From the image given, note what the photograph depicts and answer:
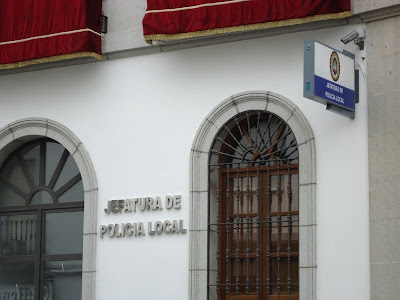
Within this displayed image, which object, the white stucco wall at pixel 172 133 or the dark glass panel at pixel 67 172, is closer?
the white stucco wall at pixel 172 133

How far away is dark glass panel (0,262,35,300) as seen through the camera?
59.0ft

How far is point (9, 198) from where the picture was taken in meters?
18.5

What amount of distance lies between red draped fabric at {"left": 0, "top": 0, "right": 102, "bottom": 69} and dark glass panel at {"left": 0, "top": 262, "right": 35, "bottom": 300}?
3.51 metres

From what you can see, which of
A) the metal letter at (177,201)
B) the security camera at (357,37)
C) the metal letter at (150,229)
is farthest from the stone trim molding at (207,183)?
the security camera at (357,37)

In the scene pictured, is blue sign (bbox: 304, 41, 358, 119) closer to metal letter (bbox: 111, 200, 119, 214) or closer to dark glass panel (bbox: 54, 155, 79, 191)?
metal letter (bbox: 111, 200, 119, 214)

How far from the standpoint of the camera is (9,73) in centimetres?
1844

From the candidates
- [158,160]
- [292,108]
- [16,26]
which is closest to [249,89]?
[292,108]

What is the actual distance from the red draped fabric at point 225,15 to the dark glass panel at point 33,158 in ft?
11.6

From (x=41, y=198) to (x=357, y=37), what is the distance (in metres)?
6.60

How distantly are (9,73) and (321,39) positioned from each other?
20.2 ft

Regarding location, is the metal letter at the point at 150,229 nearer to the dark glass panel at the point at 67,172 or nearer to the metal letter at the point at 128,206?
the metal letter at the point at 128,206

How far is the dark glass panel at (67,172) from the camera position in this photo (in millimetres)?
17859

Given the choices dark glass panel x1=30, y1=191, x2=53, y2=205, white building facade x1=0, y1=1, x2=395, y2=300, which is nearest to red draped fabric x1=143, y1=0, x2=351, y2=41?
white building facade x1=0, y1=1, x2=395, y2=300

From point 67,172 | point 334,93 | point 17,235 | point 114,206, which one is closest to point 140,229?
point 114,206
